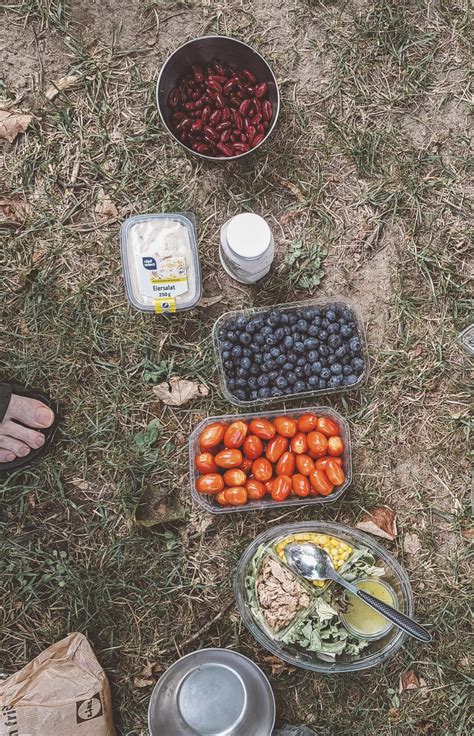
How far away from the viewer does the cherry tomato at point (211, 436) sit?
2.68m

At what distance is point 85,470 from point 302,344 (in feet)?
3.86

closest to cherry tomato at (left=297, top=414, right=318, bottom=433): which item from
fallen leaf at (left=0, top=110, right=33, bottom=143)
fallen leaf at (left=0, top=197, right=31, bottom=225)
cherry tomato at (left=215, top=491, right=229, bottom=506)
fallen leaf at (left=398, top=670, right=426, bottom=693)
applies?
cherry tomato at (left=215, top=491, right=229, bottom=506)

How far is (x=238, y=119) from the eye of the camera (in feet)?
8.98

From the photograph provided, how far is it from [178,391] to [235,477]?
503 millimetres

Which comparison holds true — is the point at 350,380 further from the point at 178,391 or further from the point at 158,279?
the point at 158,279

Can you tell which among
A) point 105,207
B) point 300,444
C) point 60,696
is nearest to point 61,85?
point 105,207

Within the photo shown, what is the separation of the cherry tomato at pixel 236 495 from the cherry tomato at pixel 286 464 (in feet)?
0.60

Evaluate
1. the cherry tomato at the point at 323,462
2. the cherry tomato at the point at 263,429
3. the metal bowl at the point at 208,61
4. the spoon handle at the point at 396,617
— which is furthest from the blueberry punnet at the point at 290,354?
the spoon handle at the point at 396,617

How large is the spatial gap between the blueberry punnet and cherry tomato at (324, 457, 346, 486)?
33 cm

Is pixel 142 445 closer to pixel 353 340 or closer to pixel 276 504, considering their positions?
pixel 276 504

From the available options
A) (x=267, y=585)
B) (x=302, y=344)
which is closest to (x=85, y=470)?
(x=267, y=585)

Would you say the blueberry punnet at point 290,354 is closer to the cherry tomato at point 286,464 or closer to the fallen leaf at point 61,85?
the cherry tomato at point 286,464

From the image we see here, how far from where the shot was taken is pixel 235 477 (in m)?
2.65

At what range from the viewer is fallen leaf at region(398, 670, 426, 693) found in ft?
9.45
